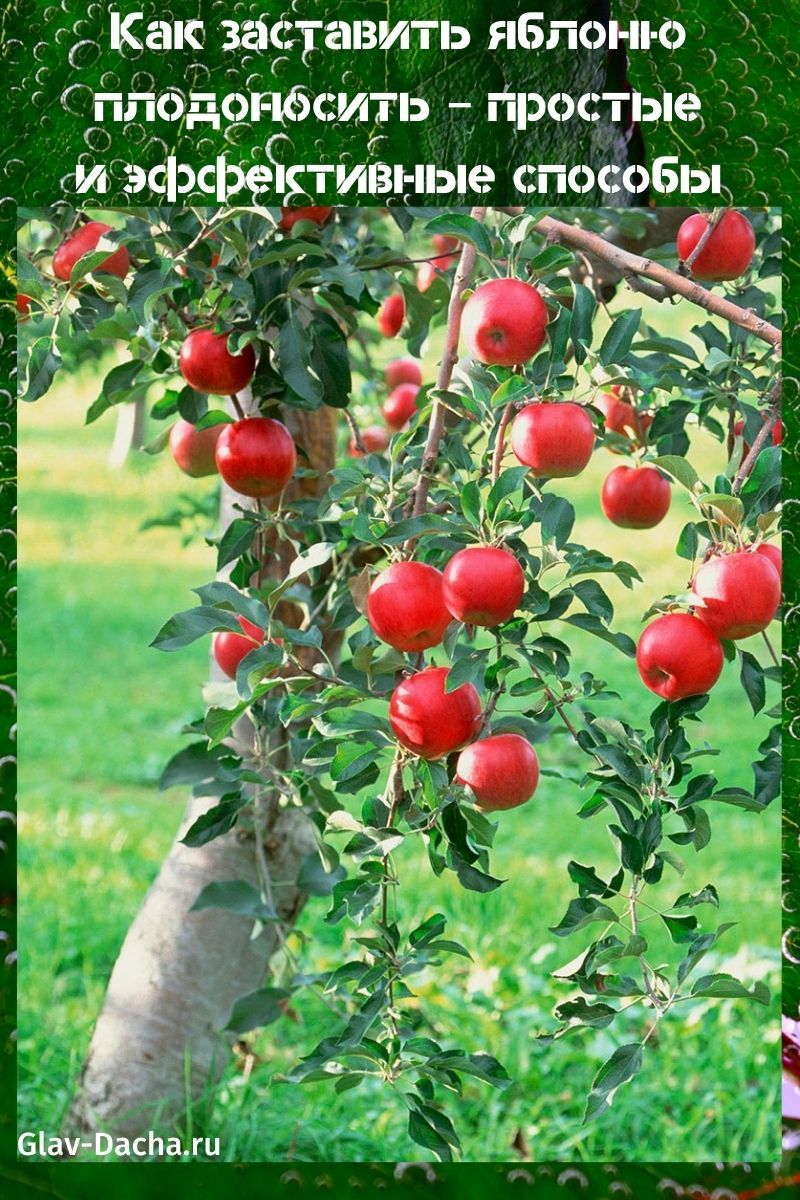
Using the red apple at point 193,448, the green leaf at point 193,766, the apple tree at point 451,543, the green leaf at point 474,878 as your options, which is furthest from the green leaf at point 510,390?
the green leaf at point 193,766

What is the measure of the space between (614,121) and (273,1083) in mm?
1234

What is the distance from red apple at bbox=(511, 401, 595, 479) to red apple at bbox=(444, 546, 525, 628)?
0.10m

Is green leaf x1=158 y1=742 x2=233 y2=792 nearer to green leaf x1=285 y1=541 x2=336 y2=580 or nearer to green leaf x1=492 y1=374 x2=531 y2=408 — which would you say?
green leaf x1=285 y1=541 x2=336 y2=580

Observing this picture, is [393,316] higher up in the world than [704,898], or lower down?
higher up

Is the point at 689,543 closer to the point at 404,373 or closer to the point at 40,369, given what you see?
the point at 40,369

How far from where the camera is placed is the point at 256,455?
113 cm

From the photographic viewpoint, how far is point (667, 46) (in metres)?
1.02

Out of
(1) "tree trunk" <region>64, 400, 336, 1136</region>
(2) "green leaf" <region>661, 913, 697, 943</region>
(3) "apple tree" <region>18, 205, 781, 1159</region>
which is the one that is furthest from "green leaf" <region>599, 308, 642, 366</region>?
(1) "tree trunk" <region>64, 400, 336, 1136</region>

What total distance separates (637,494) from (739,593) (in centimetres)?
35

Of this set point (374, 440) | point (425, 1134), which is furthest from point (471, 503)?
point (374, 440)

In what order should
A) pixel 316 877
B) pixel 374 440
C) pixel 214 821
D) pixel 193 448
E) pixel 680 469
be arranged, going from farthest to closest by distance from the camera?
pixel 374 440 → pixel 316 877 → pixel 193 448 → pixel 214 821 → pixel 680 469

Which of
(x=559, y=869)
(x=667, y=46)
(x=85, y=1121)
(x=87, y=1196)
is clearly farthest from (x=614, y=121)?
(x=559, y=869)

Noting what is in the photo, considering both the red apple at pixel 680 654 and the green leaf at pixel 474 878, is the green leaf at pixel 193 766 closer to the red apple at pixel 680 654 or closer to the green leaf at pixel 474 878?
the green leaf at pixel 474 878

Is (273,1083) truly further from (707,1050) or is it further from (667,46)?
(667,46)
